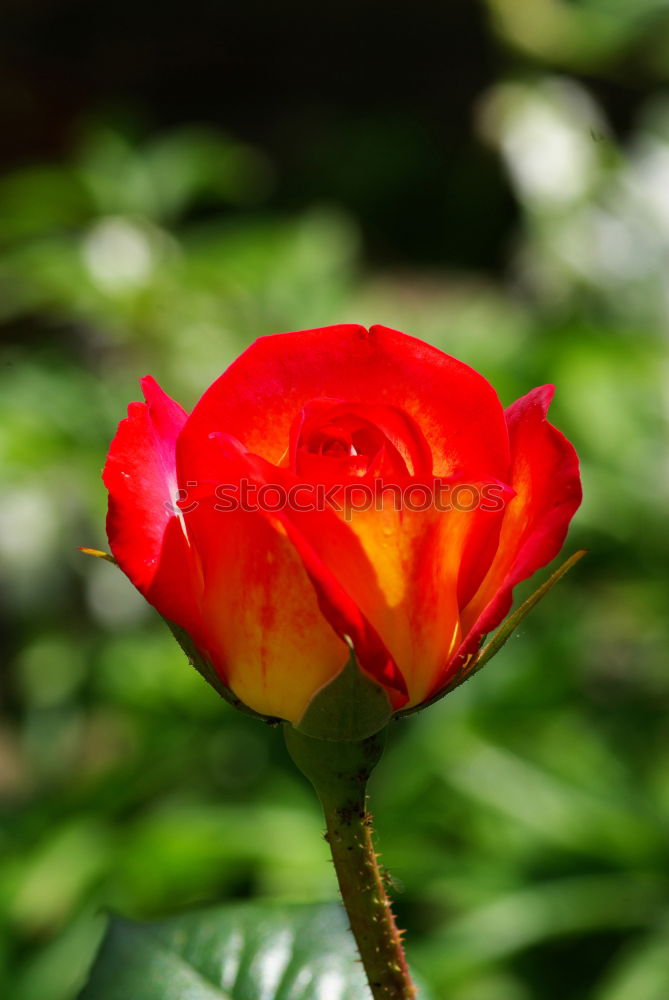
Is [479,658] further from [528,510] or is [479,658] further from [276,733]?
[276,733]

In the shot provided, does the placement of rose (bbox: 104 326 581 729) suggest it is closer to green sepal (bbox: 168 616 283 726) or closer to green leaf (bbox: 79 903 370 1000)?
green sepal (bbox: 168 616 283 726)

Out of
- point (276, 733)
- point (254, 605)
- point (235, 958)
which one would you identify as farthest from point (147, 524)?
point (276, 733)

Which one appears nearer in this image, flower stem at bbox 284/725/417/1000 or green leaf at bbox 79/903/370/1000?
flower stem at bbox 284/725/417/1000

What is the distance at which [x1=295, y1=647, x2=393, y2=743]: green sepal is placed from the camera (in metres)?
0.36

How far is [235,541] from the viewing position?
1.21ft

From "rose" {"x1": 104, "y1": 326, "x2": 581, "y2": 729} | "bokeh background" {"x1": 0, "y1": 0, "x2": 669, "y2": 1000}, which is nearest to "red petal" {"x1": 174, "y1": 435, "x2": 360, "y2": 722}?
"rose" {"x1": 104, "y1": 326, "x2": 581, "y2": 729}

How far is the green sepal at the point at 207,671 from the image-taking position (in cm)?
38

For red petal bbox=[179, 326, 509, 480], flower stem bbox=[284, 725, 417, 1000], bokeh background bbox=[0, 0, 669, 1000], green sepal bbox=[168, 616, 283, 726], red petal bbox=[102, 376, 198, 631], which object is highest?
bokeh background bbox=[0, 0, 669, 1000]

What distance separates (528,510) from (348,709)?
9cm

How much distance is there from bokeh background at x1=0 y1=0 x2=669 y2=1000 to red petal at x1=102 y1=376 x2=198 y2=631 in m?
0.60

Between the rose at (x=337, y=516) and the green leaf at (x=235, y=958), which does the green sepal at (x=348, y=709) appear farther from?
the green leaf at (x=235, y=958)

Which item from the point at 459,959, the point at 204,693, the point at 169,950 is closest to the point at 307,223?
the point at 204,693

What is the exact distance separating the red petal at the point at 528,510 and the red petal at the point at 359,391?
0.01 metres

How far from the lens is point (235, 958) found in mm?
511
